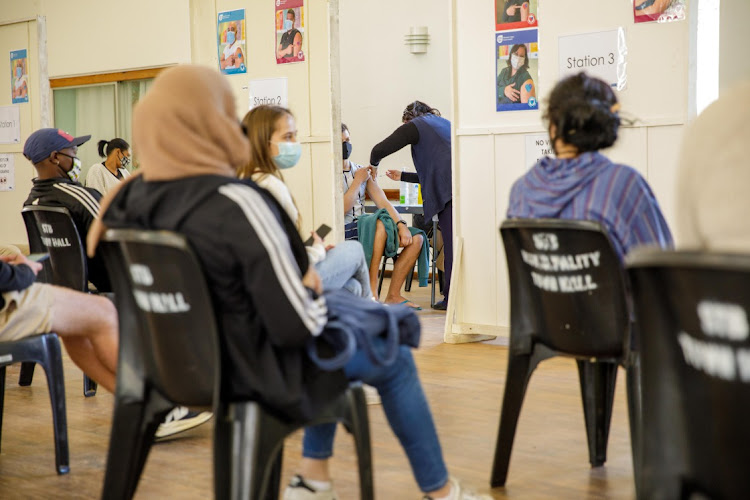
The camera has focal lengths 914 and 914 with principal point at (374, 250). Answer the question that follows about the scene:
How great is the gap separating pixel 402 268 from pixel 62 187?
3.44 meters

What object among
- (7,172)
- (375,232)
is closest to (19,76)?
(7,172)

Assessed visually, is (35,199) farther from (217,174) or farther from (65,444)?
(217,174)

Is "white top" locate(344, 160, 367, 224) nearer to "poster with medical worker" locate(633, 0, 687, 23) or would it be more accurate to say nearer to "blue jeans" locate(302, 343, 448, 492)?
"poster with medical worker" locate(633, 0, 687, 23)

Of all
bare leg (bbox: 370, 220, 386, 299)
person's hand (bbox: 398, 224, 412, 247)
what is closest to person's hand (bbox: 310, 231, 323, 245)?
bare leg (bbox: 370, 220, 386, 299)

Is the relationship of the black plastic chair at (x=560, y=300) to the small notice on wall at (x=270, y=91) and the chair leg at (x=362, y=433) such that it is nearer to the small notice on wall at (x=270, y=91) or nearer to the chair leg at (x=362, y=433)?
the chair leg at (x=362, y=433)

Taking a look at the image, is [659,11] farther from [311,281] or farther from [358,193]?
[311,281]

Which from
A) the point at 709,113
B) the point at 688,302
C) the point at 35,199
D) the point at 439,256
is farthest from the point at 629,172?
the point at 439,256

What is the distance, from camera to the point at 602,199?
247 centimetres

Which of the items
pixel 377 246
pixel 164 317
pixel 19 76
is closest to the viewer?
pixel 164 317

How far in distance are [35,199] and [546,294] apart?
8.92 feet

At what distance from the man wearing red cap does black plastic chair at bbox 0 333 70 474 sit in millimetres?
1005

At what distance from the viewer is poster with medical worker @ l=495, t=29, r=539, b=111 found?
5051mm

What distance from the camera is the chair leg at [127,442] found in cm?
213

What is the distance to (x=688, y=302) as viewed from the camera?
116cm
